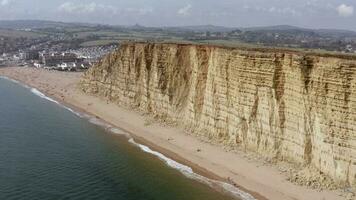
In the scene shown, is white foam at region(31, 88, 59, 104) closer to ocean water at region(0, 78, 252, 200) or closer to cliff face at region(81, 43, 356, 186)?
ocean water at region(0, 78, 252, 200)

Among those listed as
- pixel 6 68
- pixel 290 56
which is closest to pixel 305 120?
pixel 290 56

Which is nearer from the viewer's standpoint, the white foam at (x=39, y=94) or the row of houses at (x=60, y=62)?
the white foam at (x=39, y=94)

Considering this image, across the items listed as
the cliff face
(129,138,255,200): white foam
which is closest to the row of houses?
Answer: the cliff face

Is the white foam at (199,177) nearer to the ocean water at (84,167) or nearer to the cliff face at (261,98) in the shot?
the ocean water at (84,167)

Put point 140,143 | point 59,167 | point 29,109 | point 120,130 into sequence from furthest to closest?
point 29,109, point 120,130, point 140,143, point 59,167

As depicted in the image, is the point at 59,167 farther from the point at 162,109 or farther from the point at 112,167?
the point at 162,109

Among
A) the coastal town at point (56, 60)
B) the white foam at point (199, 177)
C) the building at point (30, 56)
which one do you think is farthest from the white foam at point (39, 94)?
the building at point (30, 56)

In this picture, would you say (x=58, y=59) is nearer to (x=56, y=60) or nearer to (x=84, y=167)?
(x=56, y=60)
